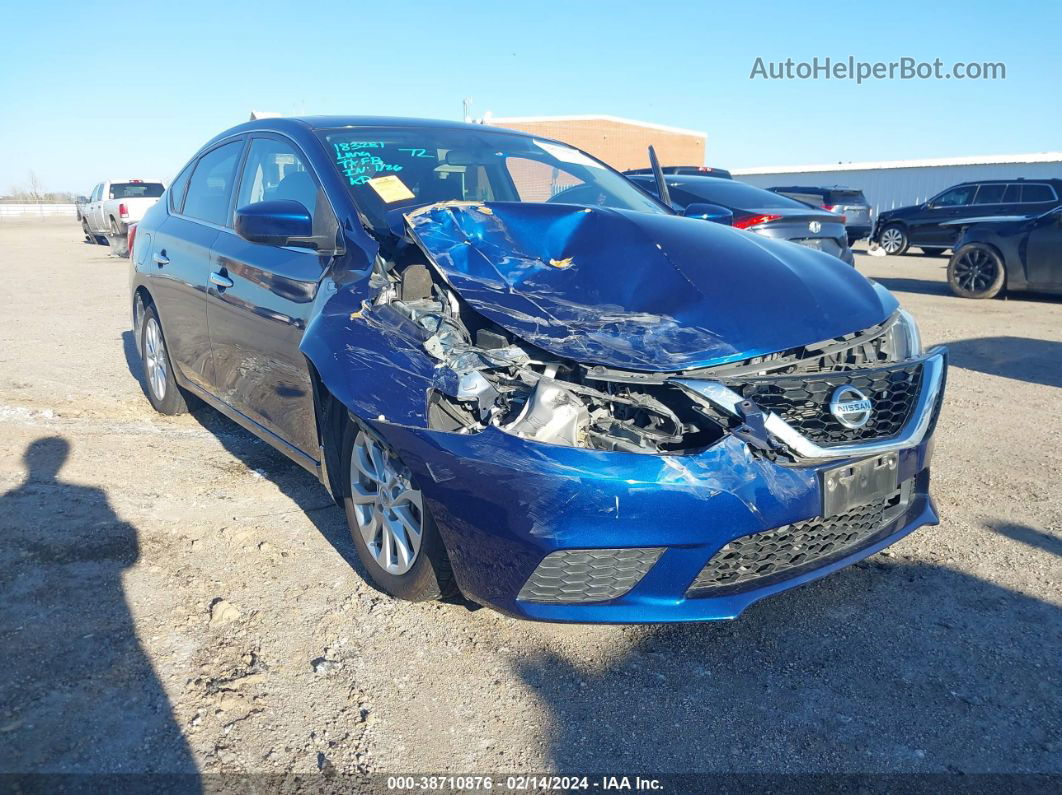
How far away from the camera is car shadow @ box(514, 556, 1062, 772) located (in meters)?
2.24

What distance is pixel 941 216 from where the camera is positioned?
16938 millimetres

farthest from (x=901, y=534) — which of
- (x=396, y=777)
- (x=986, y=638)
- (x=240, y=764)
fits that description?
(x=240, y=764)

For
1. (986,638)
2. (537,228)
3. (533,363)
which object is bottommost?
(986,638)

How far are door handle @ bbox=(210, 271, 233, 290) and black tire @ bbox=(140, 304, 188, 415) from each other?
1.16 meters

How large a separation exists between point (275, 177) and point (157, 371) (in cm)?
208

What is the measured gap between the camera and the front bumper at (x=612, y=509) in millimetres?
2291

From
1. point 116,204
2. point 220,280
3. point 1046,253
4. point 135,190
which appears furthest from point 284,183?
point 135,190

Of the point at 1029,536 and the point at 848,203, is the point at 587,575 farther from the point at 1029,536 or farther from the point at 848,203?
the point at 848,203

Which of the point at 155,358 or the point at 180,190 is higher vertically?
the point at 180,190

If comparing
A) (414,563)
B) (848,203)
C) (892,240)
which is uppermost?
(848,203)

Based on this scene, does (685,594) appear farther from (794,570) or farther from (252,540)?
(252,540)

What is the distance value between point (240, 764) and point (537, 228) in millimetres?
1967

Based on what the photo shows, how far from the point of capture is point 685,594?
7.94 feet

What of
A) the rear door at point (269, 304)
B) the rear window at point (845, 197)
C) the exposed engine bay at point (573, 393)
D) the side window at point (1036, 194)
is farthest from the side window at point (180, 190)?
the side window at point (1036, 194)
